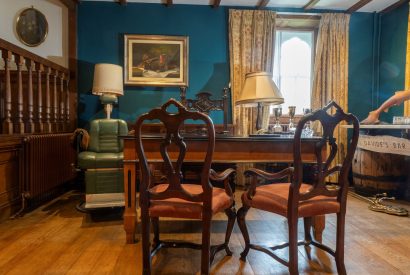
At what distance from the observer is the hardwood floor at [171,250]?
174 cm

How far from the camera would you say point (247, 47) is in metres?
4.14

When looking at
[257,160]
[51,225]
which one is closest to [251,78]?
[257,160]

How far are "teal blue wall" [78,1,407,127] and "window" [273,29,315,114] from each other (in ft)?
2.28

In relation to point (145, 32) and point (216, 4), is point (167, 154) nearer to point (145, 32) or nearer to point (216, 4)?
point (145, 32)

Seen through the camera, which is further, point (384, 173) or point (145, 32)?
point (145, 32)

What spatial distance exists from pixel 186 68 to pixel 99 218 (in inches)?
96.4

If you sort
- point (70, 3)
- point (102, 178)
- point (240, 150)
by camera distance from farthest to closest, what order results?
point (70, 3)
point (102, 178)
point (240, 150)

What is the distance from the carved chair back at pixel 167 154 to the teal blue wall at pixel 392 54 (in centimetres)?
377

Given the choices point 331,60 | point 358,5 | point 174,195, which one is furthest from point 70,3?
point 358,5

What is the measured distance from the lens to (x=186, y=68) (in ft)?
13.6

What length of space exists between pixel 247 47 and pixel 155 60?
138 centimetres

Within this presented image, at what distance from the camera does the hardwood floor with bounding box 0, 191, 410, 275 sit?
174 centimetres

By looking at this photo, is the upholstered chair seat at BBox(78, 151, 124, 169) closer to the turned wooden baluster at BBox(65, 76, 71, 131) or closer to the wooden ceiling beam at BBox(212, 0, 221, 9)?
the turned wooden baluster at BBox(65, 76, 71, 131)

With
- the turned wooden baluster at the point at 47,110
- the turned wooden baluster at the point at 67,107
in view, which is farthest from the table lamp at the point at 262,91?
the turned wooden baluster at the point at 67,107
